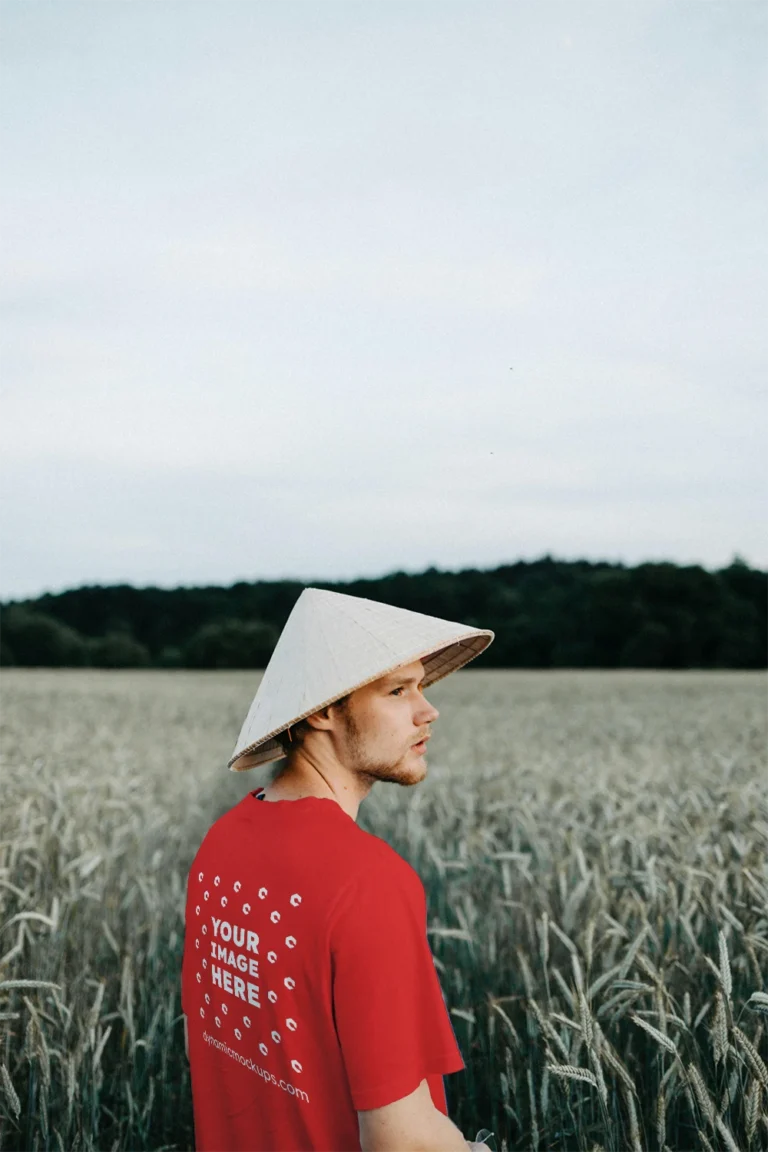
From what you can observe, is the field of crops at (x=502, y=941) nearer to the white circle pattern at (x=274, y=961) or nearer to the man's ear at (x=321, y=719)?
the white circle pattern at (x=274, y=961)

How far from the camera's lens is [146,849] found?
4.99 metres

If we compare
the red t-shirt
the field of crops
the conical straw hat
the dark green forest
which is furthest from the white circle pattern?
the dark green forest

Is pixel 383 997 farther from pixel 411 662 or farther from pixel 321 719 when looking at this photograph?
pixel 411 662

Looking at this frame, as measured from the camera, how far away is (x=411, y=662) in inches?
73.6

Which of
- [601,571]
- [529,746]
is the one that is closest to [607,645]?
[601,571]

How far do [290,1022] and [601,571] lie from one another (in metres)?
56.0

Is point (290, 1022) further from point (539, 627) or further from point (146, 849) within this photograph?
point (539, 627)

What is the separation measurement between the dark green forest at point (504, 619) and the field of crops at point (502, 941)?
38.6m

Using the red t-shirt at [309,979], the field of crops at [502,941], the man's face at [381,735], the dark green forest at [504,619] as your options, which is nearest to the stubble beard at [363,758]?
the man's face at [381,735]

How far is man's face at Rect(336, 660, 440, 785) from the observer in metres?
1.79

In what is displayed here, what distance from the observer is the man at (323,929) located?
1436 millimetres

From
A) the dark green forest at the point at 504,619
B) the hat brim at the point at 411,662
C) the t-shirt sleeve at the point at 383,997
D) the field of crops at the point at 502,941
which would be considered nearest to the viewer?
the t-shirt sleeve at the point at 383,997

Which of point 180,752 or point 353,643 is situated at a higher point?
point 353,643

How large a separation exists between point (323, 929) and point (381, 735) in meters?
0.43
